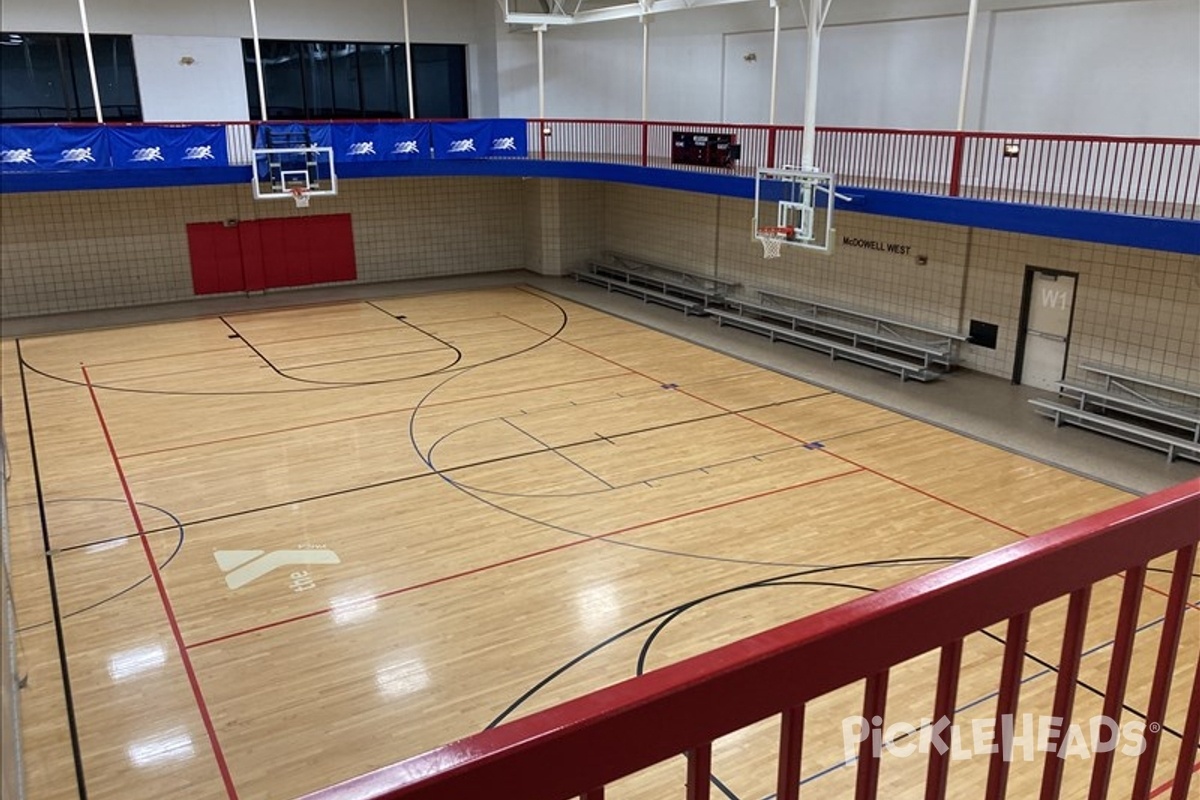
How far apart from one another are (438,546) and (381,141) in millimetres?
11961

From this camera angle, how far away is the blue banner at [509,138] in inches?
765

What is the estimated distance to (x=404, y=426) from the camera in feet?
40.0

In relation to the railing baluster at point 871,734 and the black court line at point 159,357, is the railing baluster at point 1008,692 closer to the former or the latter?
the railing baluster at point 871,734

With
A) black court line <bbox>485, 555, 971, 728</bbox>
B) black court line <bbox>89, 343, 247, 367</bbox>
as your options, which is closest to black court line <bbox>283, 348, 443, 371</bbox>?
black court line <bbox>89, 343, 247, 367</bbox>

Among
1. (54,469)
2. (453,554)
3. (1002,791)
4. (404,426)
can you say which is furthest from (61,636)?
(1002,791)

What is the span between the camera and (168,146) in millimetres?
16750

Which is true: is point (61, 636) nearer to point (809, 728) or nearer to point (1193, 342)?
point (809, 728)

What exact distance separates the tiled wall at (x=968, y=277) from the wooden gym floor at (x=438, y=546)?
2702 mm

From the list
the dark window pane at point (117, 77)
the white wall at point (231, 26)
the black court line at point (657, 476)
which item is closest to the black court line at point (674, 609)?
the black court line at point (657, 476)

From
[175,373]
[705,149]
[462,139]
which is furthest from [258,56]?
[705,149]

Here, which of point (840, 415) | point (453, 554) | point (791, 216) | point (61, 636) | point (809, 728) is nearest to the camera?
point (809, 728)

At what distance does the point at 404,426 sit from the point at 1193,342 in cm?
988

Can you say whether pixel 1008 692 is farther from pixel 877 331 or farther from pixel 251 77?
pixel 251 77

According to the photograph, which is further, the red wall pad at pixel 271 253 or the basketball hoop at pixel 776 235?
the red wall pad at pixel 271 253
